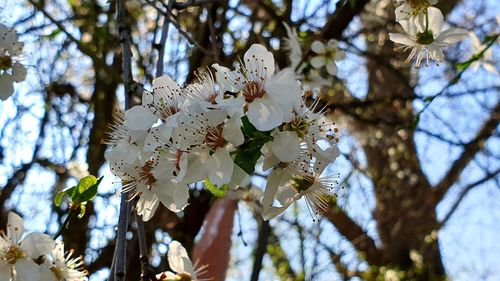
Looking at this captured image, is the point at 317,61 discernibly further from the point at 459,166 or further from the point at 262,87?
the point at 459,166

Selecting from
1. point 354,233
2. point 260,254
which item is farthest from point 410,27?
point 354,233

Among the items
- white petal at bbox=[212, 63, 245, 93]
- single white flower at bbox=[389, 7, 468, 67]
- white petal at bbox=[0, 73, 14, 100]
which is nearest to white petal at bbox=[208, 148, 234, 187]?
white petal at bbox=[212, 63, 245, 93]

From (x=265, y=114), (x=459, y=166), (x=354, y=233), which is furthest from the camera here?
(x=459, y=166)

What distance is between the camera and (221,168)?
101cm

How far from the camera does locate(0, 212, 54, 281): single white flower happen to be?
46.4 inches

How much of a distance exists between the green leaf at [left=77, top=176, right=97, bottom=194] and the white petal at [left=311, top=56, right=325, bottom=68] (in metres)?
1.12

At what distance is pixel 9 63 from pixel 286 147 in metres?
0.81

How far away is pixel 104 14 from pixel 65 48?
189mm

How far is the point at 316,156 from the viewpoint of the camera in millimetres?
1069

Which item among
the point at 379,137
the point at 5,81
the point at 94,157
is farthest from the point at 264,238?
the point at 379,137

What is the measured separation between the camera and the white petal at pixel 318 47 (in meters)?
2.16

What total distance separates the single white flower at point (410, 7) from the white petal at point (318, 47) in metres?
0.75

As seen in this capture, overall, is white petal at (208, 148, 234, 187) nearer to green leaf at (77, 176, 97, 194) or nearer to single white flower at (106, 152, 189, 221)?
single white flower at (106, 152, 189, 221)

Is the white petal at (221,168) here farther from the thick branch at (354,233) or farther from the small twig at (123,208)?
the thick branch at (354,233)
